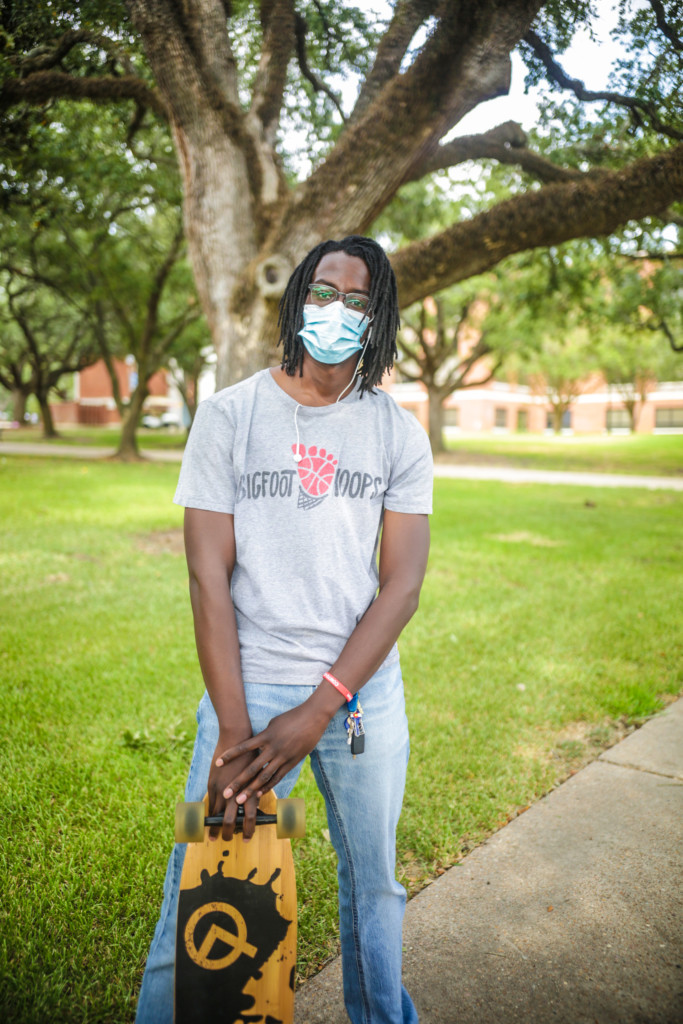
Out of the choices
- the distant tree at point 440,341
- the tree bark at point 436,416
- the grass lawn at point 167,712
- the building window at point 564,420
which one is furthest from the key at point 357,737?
the building window at point 564,420

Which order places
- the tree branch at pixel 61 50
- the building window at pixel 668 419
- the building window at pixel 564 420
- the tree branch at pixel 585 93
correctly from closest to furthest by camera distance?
the tree branch at pixel 585 93 → the tree branch at pixel 61 50 → the building window at pixel 668 419 → the building window at pixel 564 420

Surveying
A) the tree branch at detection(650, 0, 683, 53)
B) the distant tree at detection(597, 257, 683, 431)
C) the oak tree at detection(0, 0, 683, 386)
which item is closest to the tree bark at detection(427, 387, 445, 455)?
the distant tree at detection(597, 257, 683, 431)

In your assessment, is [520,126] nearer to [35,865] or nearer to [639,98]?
[639,98]

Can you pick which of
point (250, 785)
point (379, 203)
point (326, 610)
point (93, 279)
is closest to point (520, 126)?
point (379, 203)

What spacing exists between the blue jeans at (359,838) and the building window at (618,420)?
62836 mm

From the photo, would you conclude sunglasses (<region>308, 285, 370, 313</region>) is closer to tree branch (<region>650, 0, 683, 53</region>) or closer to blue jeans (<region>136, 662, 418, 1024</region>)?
blue jeans (<region>136, 662, 418, 1024</region>)

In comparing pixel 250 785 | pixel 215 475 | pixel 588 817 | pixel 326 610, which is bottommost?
pixel 588 817

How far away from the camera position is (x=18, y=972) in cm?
210

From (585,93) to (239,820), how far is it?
15.3ft

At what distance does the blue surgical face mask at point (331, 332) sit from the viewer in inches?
72.8

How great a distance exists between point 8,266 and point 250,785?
22.1m

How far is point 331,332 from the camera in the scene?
73.3 inches

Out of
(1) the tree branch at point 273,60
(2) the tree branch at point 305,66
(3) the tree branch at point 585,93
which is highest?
(2) the tree branch at point 305,66

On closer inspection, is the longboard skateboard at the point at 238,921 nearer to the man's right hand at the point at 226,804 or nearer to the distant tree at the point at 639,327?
the man's right hand at the point at 226,804
